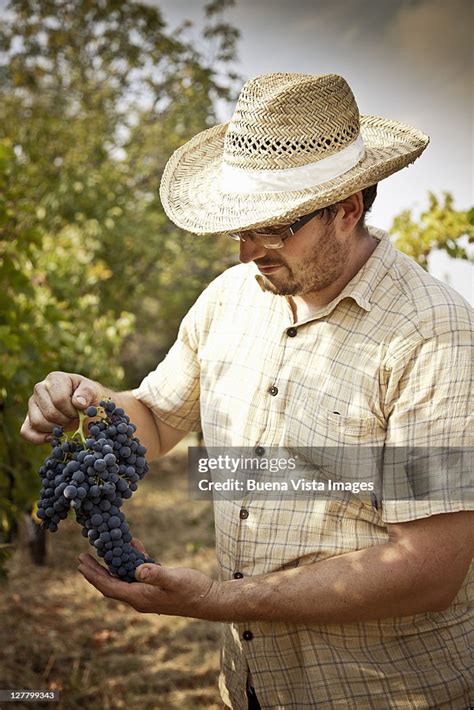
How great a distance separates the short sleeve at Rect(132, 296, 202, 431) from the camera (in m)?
2.44

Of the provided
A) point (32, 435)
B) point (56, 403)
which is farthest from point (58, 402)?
point (32, 435)

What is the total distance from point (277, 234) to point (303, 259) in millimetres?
104

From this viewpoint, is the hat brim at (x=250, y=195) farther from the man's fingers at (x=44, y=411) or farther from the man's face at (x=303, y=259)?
the man's fingers at (x=44, y=411)

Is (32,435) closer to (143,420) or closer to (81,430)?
(81,430)

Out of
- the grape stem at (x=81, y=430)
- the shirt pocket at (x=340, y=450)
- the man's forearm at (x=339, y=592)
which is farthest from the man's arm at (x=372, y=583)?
the grape stem at (x=81, y=430)

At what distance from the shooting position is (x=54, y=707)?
12.5ft

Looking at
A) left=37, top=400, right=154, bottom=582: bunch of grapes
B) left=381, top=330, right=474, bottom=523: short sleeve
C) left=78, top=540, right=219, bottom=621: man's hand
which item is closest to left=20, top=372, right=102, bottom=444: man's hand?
left=37, top=400, right=154, bottom=582: bunch of grapes

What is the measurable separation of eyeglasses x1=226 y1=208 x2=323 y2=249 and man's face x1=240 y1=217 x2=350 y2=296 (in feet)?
0.05

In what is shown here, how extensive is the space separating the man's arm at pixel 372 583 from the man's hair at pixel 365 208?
85 cm

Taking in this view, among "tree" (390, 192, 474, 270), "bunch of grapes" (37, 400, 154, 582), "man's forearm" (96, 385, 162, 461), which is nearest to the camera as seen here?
"bunch of grapes" (37, 400, 154, 582)

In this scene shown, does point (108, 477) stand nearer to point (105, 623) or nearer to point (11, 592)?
point (105, 623)

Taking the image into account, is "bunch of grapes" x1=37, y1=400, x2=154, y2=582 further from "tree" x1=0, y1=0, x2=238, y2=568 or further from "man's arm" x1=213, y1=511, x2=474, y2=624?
"tree" x1=0, y1=0, x2=238, y2=568

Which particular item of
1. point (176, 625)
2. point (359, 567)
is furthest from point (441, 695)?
point (176, 625)

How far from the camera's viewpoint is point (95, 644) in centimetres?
461
